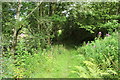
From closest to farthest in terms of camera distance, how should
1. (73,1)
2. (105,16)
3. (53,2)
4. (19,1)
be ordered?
1. (19,1)
2. (73,1)
3. (53,2)
4. (105,16)

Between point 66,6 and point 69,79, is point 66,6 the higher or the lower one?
the higher one

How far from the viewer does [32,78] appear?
302cm

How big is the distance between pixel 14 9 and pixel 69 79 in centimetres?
349

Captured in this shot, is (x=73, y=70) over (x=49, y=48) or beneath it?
beneath

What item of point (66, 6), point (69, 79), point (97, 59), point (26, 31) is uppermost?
point (66, 6)

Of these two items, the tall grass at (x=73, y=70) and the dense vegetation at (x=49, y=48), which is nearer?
the tall grass at (x=73, y=70)

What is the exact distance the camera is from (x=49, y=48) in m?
5.75

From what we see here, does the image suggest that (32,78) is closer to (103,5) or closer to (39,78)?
(39,78)

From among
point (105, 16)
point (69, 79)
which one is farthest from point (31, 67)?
point (105, 16)

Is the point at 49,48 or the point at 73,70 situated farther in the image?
the point at 49,48

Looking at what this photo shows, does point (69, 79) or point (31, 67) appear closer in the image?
point (69, 79)

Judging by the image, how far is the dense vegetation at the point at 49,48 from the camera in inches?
122

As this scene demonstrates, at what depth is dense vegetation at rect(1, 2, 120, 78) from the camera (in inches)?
122

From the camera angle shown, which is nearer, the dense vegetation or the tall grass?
the tall grass
